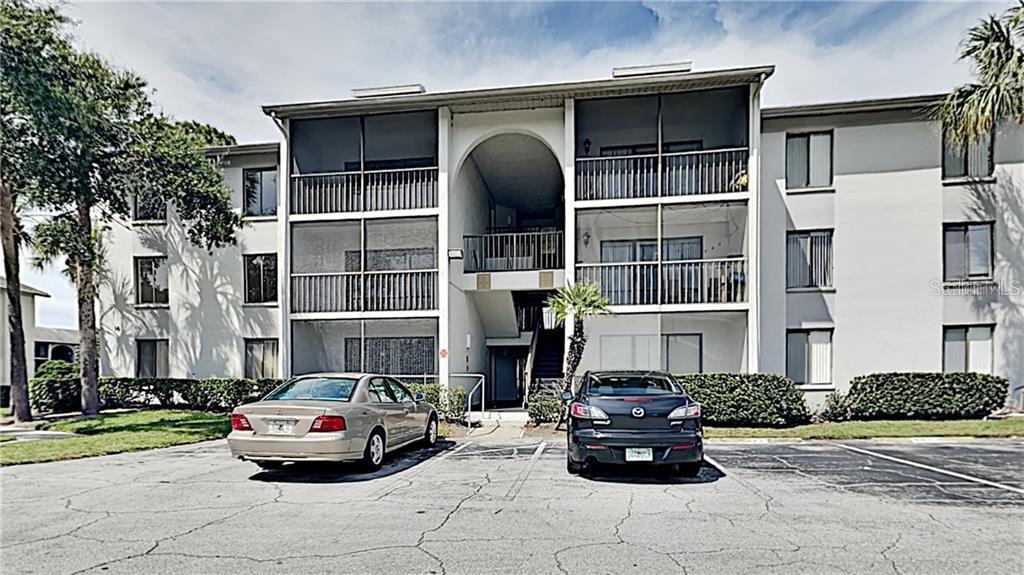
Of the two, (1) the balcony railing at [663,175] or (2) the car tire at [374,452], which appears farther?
(1) the balcony railing at [663,175]

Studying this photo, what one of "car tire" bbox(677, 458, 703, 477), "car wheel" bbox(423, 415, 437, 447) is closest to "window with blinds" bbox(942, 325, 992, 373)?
"car tire" bbox(677, 458, 703, 477)

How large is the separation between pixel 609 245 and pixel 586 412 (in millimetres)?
11084

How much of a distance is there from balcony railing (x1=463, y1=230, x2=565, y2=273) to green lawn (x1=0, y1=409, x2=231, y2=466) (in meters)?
8.06

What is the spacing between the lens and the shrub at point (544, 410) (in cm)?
1503

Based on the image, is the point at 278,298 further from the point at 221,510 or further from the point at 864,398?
the point at 864,398

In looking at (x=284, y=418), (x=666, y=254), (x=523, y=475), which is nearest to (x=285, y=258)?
(x=284, y=418)

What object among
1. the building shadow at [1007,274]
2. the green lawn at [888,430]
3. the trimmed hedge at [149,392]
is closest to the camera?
the green lawn at [888,430]

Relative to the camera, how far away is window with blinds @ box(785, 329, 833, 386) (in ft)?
55.7

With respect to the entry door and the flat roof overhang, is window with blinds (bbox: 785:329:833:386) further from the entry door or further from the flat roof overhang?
the entry door

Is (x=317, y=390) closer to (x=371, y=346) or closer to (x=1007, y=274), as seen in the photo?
(x=371, y=346)

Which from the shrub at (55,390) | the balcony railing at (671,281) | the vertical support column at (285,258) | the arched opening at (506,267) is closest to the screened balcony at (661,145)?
the arched opening at (506,267)

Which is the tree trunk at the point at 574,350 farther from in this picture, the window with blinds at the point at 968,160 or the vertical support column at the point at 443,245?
the window with blinds at the point at 968,160

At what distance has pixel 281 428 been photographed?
8.38 meters

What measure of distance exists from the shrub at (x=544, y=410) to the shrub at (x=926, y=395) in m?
7.44
